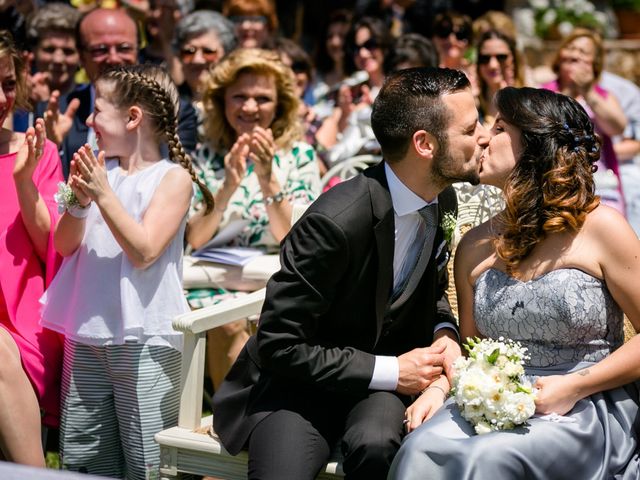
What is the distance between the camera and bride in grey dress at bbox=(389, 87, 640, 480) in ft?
10.4

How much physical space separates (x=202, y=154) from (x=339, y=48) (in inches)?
110

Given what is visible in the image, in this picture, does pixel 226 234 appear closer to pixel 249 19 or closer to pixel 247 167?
pixel 247 167

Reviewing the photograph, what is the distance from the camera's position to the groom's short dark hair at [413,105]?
11.4 ft

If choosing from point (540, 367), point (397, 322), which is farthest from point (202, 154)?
point (540, 367)

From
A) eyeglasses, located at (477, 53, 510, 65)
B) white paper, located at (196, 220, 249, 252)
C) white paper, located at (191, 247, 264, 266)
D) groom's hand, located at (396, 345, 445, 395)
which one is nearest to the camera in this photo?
groom's hand, located at (396, 345, 445, 395)

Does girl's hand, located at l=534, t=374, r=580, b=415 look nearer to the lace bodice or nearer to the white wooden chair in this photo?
the lace bodice

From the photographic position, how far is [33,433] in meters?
3.95

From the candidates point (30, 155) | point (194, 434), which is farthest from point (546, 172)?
point (30, 155)

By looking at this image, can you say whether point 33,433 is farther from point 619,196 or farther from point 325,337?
point 619,196

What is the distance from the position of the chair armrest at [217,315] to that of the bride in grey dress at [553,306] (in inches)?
34.5

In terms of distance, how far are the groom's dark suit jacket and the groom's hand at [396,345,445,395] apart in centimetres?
12

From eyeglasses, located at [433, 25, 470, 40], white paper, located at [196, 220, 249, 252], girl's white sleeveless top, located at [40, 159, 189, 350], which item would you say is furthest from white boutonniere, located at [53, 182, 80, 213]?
eyeglasses, located at [433, 25, 470, 40]

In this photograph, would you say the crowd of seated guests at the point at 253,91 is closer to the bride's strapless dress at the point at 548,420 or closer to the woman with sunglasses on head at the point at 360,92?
the woman with sunglasses on head at the point at 360,92

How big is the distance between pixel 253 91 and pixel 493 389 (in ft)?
9.23
